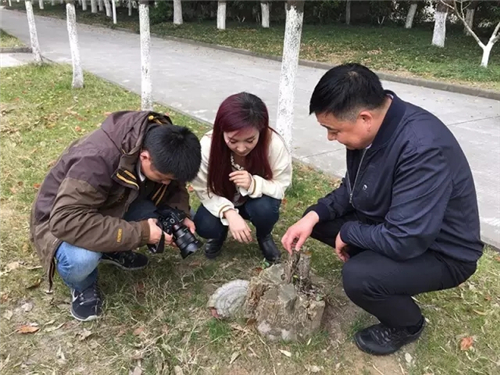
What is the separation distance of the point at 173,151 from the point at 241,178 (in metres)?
0.54

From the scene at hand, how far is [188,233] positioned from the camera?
7.84 ft

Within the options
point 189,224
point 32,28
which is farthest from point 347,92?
point 32,28

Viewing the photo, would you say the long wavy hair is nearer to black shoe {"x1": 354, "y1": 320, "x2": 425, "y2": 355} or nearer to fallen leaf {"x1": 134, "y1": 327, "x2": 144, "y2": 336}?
fallen leaf {"x1": 134, "y1": 327, "x2": 144, "y2": 336}

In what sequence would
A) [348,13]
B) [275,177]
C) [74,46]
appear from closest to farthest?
1. [275,177]
2. [74,46]
3. [348,13]

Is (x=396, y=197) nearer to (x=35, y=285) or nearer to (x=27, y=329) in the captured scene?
(x=27, y=329)

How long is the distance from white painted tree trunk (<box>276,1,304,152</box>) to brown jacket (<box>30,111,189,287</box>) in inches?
65.1

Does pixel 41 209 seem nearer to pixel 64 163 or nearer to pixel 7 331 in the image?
pixel 64 163

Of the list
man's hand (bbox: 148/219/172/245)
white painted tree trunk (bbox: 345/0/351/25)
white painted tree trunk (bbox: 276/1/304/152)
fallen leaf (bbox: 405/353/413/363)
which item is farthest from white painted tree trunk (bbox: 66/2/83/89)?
white painted tree trunk (bbox: 345/0/351/25)

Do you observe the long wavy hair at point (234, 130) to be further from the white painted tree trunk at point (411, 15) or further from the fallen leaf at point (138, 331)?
the white painted tree trunk at point (411, 15)

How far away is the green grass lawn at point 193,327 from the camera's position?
6.95 feet

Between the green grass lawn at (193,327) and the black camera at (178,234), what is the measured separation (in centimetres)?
32

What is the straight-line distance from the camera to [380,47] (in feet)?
41.8

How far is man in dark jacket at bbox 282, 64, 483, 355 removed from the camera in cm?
174

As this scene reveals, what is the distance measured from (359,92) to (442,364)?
4.31 ft
